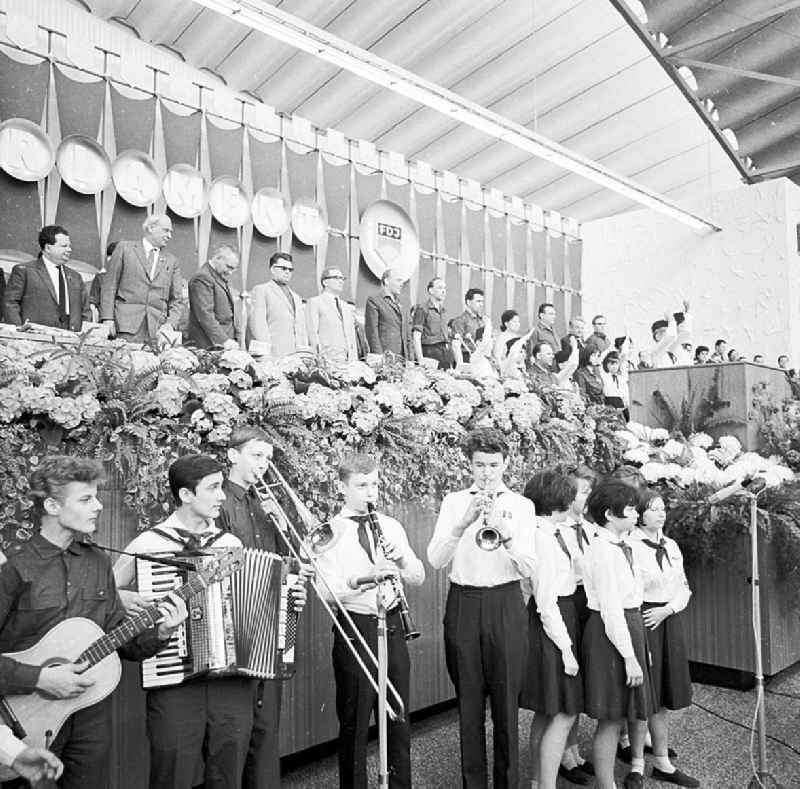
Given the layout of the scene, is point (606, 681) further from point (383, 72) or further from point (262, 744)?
point (383, 72)

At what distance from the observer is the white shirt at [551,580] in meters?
3.65

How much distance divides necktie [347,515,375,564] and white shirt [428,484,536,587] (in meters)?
0.25

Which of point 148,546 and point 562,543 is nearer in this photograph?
point 148,546

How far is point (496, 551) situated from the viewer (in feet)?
11.8

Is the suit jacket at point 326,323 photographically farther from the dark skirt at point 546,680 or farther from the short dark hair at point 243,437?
the dark skirt at point 546,680

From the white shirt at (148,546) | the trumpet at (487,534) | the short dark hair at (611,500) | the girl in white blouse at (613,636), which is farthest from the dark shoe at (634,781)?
the white shirt at (148,546)

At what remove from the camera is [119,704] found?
3.56m

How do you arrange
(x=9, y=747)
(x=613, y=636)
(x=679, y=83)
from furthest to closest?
(x=679, y=83) → (x=613, y=636) → (x=9, y=747)

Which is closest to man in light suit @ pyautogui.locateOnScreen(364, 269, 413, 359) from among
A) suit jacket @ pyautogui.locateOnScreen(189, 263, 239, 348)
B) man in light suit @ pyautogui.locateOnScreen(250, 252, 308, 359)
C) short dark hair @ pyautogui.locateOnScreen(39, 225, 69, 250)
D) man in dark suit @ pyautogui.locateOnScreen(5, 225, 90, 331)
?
man in light suit @ pyautogui.locateOnScreen(250, 252, 308, 359)

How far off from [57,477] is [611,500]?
231 centimetres

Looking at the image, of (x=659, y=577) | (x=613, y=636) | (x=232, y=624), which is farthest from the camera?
(x=659, y=577)

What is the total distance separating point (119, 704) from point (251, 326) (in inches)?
147

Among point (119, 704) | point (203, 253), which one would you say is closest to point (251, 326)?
point (203, 253)

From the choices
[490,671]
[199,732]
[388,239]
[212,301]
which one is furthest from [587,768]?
[388,239]
